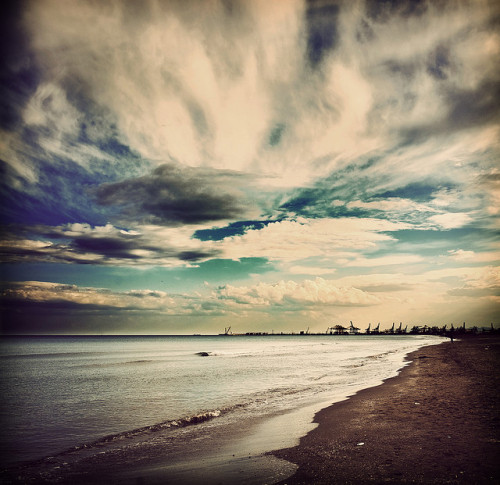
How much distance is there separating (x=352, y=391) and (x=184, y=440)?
11412mm

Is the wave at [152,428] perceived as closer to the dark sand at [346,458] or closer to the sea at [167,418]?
the sea at [167,418]

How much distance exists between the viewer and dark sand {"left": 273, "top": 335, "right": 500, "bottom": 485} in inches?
263

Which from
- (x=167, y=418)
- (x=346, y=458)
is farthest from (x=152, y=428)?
(x=346, y=458)

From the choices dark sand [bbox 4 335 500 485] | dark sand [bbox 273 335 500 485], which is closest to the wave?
dark sand [bbox 4 335 500 485]

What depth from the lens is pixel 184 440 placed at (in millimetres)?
10805

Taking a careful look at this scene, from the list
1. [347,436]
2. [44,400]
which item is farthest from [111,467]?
[44,400]

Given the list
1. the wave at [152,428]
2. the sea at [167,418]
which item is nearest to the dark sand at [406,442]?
the sea at [167,418]

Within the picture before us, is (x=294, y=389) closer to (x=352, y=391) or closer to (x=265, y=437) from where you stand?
(x=352, y=391)

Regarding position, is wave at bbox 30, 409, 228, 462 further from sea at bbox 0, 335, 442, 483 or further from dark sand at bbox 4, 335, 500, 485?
dark sand at bbox 4, 335, 500, 485

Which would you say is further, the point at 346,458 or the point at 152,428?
the point at 152,428

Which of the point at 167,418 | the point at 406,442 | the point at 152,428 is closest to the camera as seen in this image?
the point at 406,442

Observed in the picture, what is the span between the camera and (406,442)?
28.3 feet

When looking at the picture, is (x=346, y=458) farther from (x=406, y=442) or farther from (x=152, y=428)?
(x=152, y=428)

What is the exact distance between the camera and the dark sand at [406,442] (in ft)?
21.9
